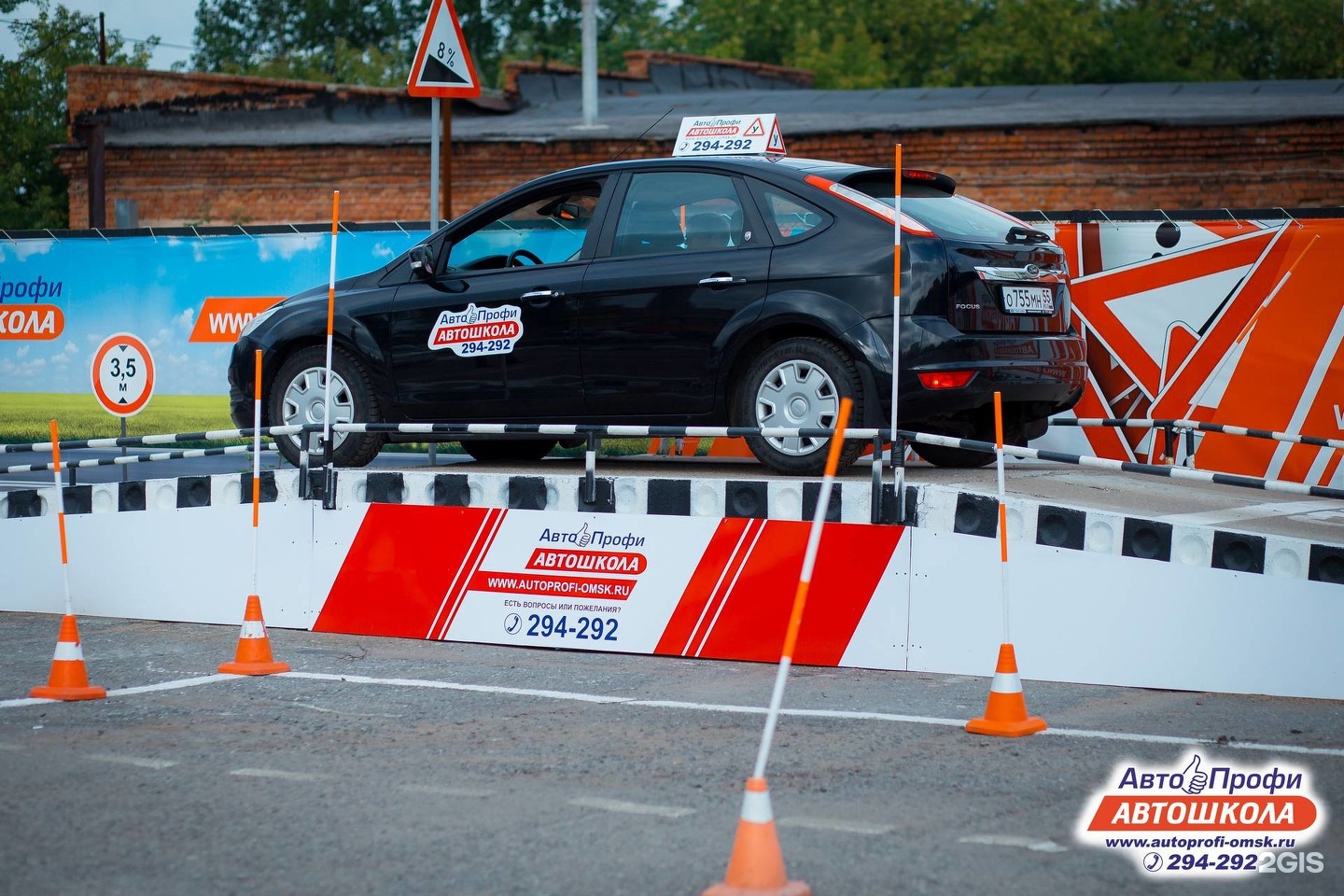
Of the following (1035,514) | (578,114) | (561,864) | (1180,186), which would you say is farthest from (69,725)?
(578,114)

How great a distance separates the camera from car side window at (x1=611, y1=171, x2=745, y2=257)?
30.3 feet

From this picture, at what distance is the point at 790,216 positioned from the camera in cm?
902

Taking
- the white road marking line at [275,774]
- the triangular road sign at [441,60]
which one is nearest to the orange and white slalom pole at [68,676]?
the white road marking line at [275,774]

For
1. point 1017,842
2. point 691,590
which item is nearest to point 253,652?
point 691,590

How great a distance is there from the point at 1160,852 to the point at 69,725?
14.1 feet

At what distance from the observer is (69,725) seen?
23.3ft

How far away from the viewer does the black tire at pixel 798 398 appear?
866 centimetres

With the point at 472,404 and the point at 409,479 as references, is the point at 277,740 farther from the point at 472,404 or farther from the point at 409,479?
the point at 472,404

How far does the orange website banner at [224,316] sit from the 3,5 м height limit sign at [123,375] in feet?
1.98

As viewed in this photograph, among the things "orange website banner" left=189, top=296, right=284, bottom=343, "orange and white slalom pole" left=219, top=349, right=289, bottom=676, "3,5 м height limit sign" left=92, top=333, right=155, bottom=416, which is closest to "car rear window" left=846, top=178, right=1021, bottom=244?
"orange and white slalom pole" left=219, top=349, right=289, bottom=676

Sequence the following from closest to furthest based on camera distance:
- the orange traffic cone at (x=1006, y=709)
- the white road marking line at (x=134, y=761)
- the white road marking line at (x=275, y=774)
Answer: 1. the white road marking line at (x=275, y=774)
2. the white road marking line at (x=134, y=761)
3. the orange traffic cone at (x=1006, y=709)

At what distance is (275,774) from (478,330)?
4.05 m

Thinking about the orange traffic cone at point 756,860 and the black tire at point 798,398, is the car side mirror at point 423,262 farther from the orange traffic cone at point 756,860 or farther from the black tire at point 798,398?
the orange traffic cone at point 756,860

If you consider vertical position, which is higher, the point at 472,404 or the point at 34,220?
the point at 34,220
